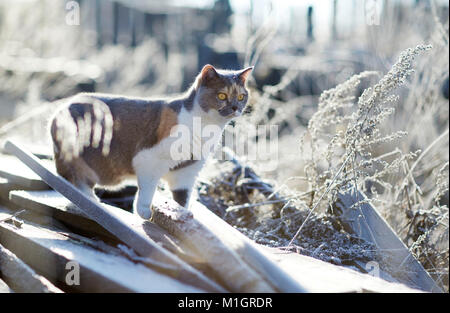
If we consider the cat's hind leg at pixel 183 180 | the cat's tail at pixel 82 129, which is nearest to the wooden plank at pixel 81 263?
the cat's tail at pixel 82 129

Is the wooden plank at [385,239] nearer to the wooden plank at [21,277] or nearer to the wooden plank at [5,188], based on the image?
the wooden plank at [21,277]

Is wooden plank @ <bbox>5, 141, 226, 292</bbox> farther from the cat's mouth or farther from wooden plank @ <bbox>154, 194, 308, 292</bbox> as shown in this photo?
the cat's mouth

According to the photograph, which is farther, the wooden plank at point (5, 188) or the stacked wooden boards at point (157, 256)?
the wooden plank at point (5, 188)

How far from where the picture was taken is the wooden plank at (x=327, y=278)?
1439mm

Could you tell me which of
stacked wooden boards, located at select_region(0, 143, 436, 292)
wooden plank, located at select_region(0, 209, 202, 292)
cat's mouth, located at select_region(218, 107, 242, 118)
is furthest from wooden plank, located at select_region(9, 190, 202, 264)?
cat's mouth, located at select_region(218, 107, 242, 118)

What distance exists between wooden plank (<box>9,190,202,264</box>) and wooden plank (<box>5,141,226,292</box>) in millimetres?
69

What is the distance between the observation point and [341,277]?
1.57m

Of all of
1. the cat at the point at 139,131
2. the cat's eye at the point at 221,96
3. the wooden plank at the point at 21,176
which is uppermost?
the cat's eye at the point at 221,96

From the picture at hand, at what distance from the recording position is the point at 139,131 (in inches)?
84.5

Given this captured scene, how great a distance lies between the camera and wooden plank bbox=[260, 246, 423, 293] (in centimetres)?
144

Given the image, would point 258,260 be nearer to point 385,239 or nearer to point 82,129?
point 385,239

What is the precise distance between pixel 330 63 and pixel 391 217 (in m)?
4.99

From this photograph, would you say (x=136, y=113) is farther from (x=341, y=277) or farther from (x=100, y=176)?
(x=341, y=277)

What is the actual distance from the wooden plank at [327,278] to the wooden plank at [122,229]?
0.99 feet
